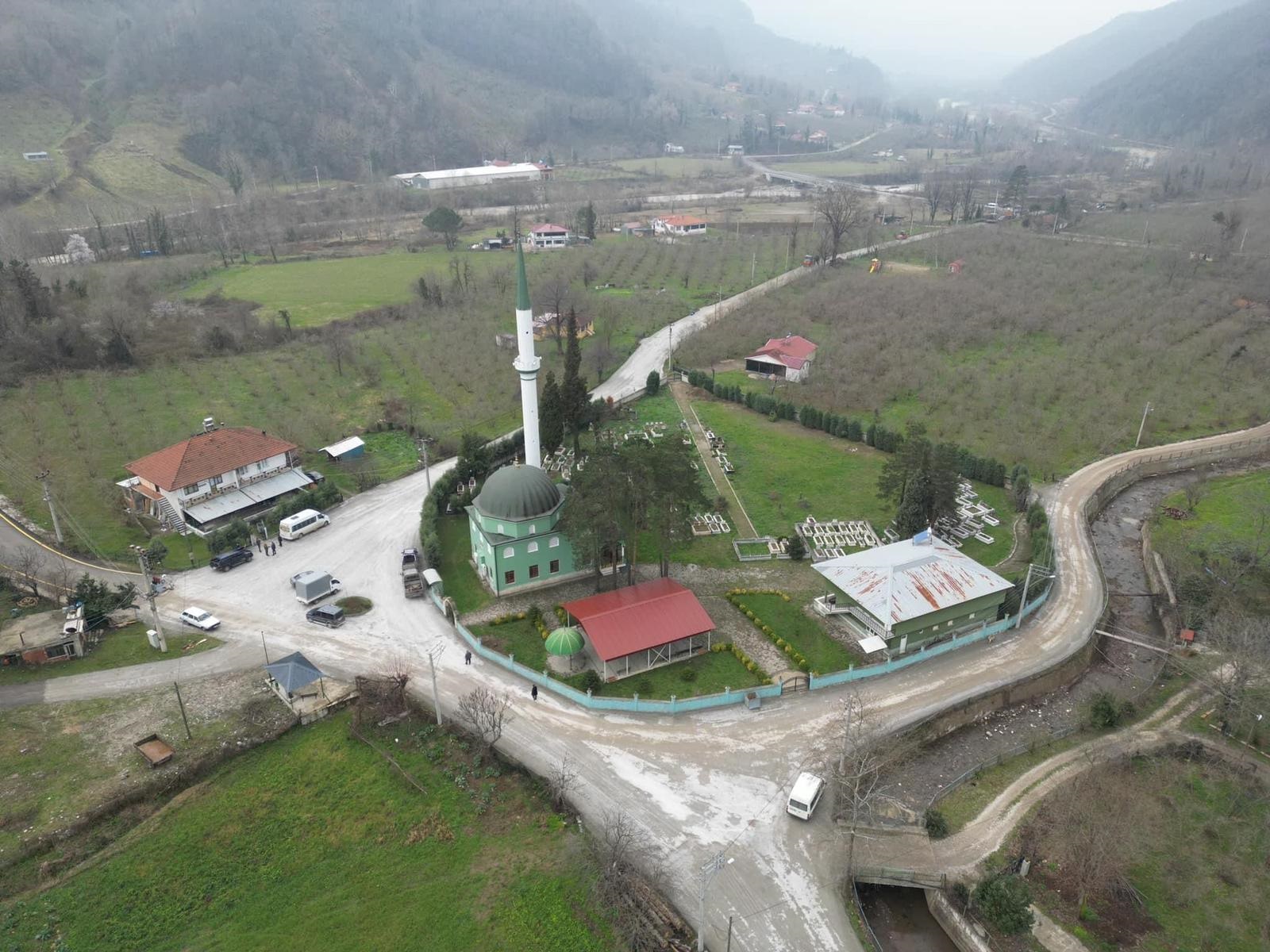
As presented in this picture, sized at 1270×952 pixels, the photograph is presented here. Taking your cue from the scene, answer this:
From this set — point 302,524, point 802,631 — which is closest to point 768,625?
point 802,631

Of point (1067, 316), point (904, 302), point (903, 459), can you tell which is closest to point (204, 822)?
point (903, 459)

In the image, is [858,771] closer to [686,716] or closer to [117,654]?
[686,716]

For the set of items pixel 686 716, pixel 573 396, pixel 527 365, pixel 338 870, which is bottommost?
pixel 338 870

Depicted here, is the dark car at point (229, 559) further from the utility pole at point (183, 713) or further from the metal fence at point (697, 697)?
the metal fence at point (697, 697)

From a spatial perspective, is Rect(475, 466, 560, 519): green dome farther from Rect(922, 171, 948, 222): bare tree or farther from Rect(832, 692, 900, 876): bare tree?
Rect(922, 171, 948, 222): bare tree

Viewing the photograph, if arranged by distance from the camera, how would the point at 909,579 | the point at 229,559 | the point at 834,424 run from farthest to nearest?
the point at 834,424 < the point at 229,559 < the point at 909,579

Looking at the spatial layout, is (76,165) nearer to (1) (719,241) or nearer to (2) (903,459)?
(1) (719,241)

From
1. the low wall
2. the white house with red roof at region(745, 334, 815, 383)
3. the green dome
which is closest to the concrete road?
the low wall
